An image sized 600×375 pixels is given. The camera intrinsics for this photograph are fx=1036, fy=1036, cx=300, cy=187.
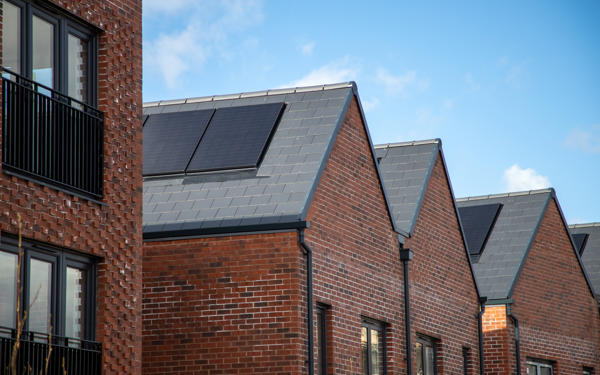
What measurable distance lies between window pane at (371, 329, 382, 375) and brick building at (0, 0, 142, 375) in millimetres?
6495

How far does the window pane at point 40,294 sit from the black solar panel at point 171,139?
627 centimetres

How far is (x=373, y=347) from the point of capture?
18641 millimetres

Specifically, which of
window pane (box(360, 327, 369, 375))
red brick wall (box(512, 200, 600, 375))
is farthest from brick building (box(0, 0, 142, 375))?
red brick wall (box(512, 200, 600, 375))

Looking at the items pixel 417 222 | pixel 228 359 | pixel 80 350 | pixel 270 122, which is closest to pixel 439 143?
pixel 417 222

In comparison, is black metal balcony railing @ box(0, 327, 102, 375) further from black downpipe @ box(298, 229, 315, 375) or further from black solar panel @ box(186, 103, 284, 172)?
black solar panel @ box(186, 103, 284, 172)

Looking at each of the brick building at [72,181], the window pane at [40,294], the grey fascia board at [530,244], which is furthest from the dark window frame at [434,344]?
the window pane at [40,294]

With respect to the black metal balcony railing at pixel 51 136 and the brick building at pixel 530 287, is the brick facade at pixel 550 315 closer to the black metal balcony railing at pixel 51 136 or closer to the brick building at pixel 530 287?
the brick building at pixel 530 287

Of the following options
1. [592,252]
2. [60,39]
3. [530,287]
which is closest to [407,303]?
[530,287]

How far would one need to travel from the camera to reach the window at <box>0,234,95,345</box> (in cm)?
1133

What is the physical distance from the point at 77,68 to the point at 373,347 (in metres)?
8.31

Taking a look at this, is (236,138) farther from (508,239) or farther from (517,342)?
(508,239)

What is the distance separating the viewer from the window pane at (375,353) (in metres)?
18.6

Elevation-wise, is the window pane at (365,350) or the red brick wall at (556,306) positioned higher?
the red brick wall at (556,306)

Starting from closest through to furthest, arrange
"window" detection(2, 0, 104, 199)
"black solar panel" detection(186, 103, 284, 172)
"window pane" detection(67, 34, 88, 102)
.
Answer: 1. "window" detection(2, 0, 104, 199)
2. "window pane" detection(67, 34, 88, 102)
3. "black solar panel" detection(186, 103, 284, 172)
